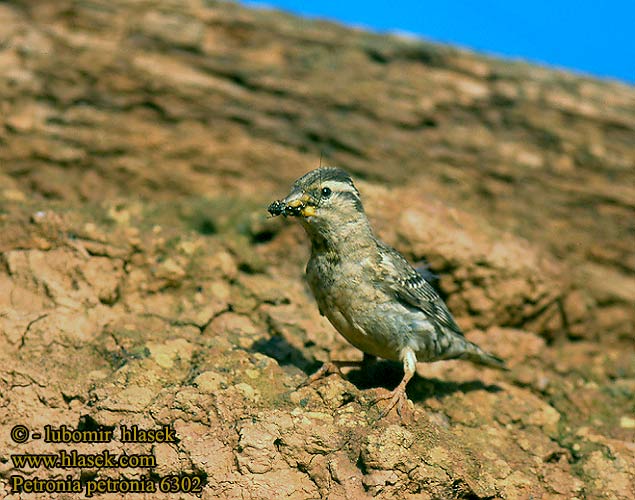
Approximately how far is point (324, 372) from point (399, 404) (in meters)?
0.73

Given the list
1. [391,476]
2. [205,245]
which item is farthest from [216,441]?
[205,245]

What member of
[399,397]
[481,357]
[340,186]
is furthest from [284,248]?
[399,397]

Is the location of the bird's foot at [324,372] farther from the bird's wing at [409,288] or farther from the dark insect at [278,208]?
the dark insect at [278,208]

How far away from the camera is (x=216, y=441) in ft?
16.4

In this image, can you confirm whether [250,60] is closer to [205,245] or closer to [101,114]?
[101,114]

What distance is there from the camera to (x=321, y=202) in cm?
577

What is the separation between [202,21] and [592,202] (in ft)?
19.5

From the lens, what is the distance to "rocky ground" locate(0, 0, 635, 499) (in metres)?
5.13

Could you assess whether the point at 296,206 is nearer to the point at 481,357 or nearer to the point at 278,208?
the point at 278,208

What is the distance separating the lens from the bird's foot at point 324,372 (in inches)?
222

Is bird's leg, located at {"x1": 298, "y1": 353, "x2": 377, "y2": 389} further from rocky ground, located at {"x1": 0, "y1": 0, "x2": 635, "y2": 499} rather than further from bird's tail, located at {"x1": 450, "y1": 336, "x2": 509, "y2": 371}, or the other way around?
bird's tail, located at {"x1": 450, "y1": 336, "x2": 509, "y2": 371}

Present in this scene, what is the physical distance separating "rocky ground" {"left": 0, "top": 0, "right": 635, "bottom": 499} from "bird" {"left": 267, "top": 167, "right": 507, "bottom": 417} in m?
0.45

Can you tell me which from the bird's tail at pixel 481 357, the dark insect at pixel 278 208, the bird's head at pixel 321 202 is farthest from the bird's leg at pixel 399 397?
the dark insect at pixel 278 208

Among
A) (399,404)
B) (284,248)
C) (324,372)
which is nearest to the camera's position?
(399,404)
